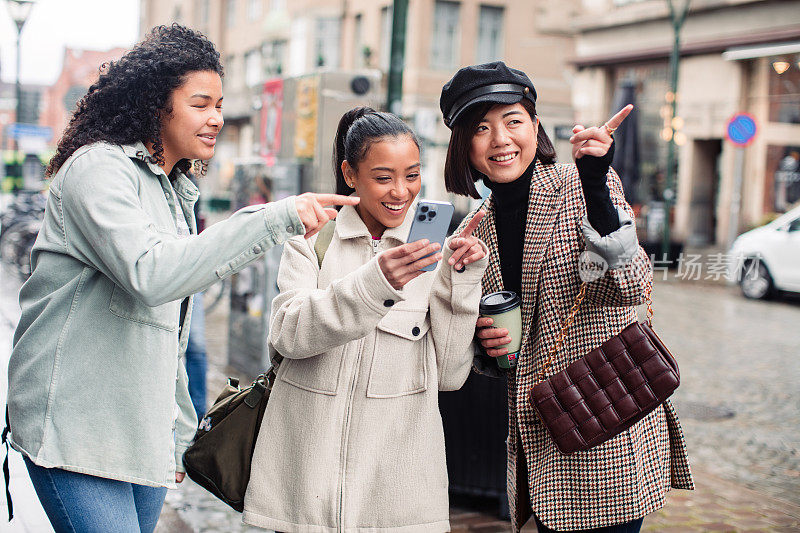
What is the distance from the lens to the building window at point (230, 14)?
40656 mm

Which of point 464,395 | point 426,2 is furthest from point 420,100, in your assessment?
point 464,395

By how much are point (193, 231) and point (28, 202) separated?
15044mm

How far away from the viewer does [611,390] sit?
2.21 m

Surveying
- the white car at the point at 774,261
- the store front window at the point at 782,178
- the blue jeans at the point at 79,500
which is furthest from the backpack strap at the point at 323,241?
the store front window at the point at 782,178

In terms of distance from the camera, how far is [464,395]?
4.35 m

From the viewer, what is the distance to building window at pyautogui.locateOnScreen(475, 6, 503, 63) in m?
27.3

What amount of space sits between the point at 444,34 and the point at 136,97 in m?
26.1

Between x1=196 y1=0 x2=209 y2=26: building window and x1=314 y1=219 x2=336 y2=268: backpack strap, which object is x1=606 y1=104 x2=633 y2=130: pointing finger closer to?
x1=314 y1=219 x2=336 y2=268: backpack strap

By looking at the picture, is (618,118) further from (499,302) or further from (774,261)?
(774,261)

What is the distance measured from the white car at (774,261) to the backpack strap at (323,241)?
12432 millimetres

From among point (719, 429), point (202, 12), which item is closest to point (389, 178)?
point (719, 429)

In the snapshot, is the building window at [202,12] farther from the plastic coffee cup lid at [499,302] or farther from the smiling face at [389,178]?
the plastic coffee cup lid at [499,302]

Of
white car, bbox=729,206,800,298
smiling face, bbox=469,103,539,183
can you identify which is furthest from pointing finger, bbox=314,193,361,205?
white car, bbox=729,206,800,298

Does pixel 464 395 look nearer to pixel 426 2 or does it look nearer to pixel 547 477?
pixel 547 477
